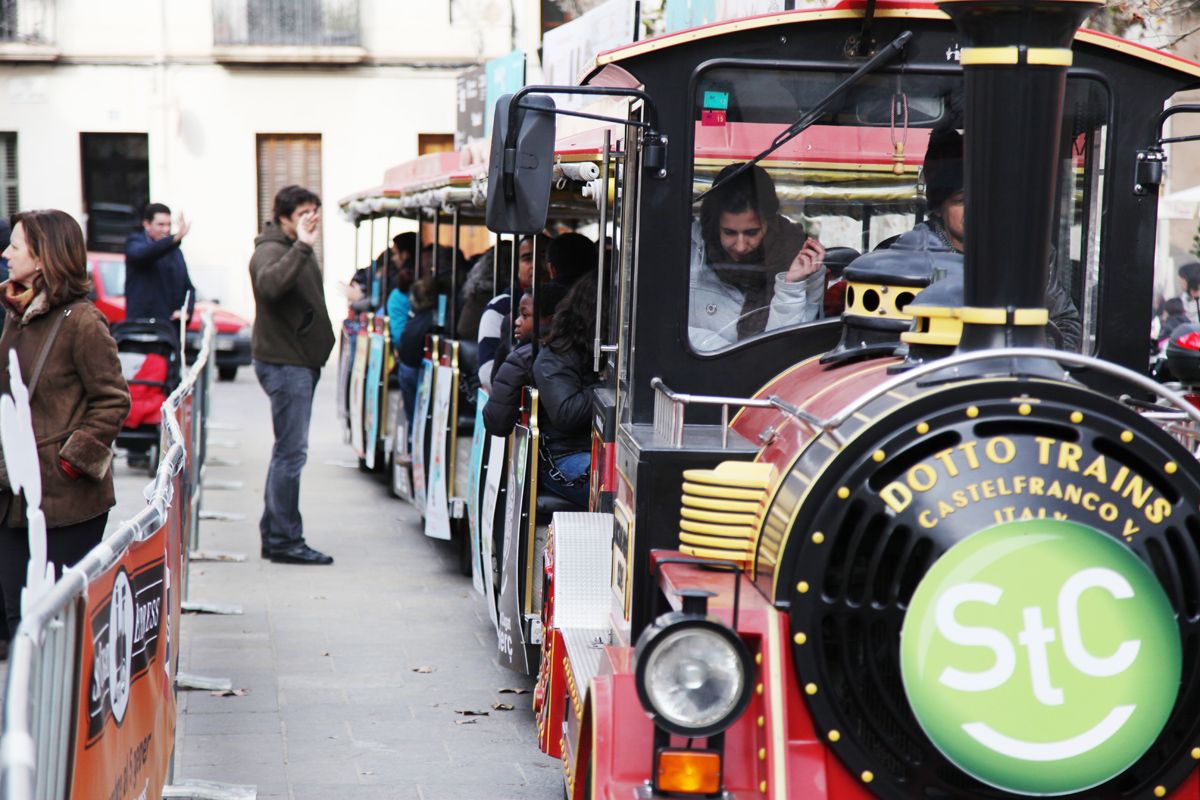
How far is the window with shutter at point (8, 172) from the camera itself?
25812 millimetres

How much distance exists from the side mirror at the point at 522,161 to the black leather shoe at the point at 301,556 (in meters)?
5.29

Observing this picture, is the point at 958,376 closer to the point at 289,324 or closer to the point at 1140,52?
the point at 1140,52

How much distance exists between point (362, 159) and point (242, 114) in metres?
2.17

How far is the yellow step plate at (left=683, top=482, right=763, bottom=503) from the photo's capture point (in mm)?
3217

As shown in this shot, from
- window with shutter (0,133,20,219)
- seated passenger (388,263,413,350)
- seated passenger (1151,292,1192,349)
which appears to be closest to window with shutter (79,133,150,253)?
window with shutter (0,133,20,219)

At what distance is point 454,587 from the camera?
8.39 metres

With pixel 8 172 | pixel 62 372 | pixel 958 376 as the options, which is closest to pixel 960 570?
pixel 958 376

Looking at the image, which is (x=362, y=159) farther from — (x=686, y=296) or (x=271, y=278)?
(x=686, y=296)

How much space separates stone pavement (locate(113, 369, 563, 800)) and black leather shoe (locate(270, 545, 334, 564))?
0.19ft

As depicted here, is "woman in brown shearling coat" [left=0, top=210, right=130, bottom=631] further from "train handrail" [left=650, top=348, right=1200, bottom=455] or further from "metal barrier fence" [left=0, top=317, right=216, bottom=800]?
"train handrail" [left=650, top=348, right=1200, bottom=455]

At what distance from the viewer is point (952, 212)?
4000 millimetres

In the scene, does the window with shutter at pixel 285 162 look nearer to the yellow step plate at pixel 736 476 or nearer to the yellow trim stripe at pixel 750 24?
the yellow trim stripe at pixel 750 24

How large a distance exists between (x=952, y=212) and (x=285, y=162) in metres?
22.7

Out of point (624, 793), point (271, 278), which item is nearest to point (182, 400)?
point (271, 278)
